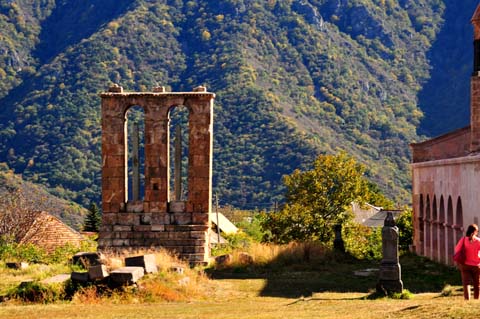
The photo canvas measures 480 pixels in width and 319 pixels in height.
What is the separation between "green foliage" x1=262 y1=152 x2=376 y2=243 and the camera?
35.7 metres

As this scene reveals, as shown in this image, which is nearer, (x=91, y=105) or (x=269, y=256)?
(x=269, y=256)

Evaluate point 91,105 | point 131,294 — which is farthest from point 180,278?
point 91,105

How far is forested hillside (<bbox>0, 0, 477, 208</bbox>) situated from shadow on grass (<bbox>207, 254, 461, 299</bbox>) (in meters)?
47.5

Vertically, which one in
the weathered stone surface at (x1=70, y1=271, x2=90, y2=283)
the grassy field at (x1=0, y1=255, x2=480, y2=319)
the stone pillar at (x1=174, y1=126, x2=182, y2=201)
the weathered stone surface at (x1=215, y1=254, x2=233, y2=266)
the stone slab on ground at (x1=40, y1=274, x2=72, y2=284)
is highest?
the stone pillar at (x1=174, y1=126, x2=182, y2=201)

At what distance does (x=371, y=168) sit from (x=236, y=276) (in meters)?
60.0

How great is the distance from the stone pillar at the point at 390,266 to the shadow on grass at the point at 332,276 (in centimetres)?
92

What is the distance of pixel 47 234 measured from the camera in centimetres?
A: 3684

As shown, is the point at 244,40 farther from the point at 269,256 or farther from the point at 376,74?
the point at 269,256

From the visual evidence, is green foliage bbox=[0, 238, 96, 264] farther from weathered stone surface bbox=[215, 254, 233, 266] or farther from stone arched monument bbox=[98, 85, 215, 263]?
weathered stone surface bbox=[215, 254, 233, 266]

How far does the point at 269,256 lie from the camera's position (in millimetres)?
27297

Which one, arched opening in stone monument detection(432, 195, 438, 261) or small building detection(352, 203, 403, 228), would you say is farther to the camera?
small building detection(352, 203, 403, 228)

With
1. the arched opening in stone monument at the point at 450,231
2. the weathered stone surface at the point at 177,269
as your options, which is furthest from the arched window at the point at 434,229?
the weathered stone surface at the point at 177,269

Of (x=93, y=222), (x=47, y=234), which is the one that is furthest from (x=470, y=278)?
(x=93, y=222)

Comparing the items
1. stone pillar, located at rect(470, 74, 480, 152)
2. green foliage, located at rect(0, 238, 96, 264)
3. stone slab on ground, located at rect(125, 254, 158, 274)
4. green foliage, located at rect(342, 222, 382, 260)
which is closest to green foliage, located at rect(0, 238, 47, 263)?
green foliage, located at rect(0, 238, 96, 264)
